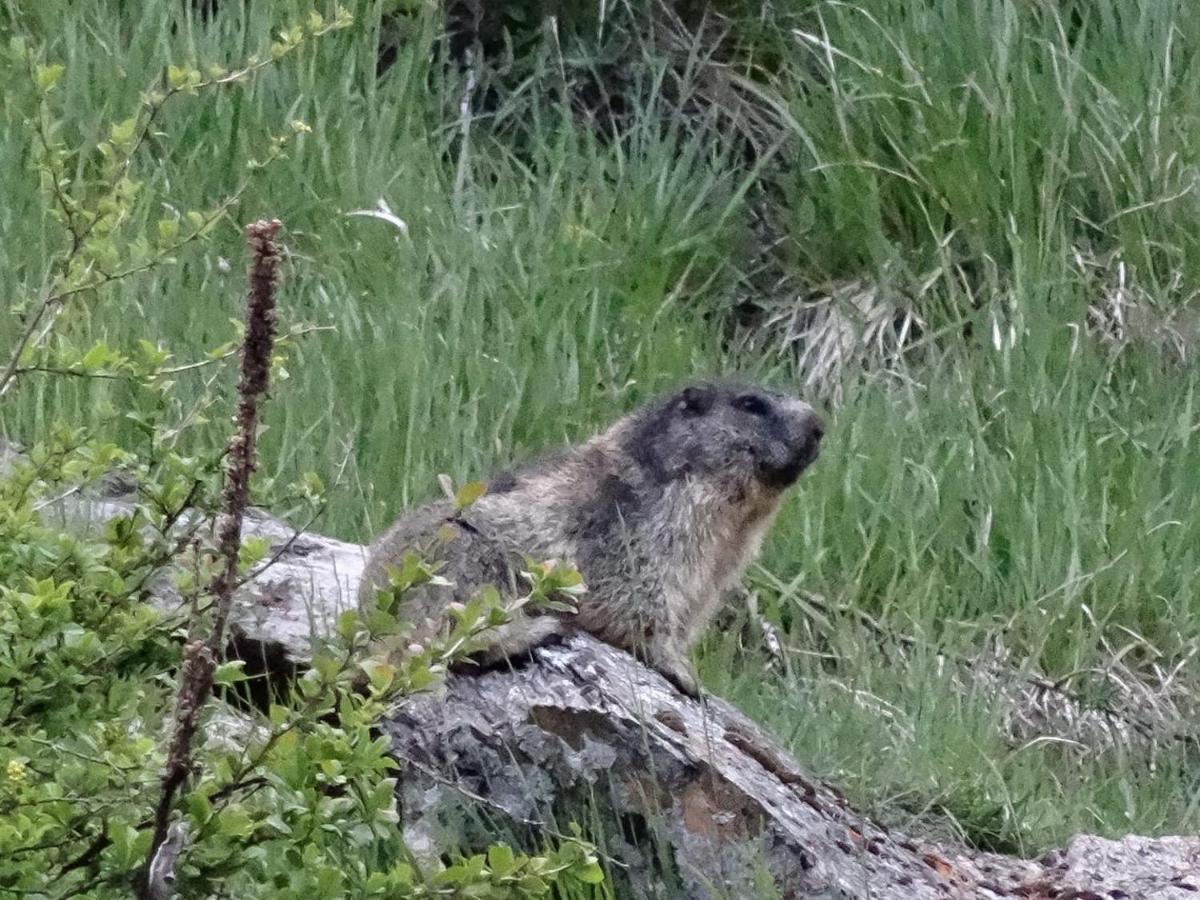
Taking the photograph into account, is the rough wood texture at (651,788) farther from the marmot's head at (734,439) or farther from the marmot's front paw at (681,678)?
the marmot's head at (734,439)

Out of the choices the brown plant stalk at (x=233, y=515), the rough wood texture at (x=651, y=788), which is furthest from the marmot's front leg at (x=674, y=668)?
the brown plant stalk at (x=233, y=515)

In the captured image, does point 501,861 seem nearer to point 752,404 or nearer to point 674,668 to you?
point 674,668

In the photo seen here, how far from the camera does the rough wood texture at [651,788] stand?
3.53 m

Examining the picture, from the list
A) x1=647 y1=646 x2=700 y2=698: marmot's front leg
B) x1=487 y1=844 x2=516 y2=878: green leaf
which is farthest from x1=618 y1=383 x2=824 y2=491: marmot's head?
x1=487 y1=844 x2=516 y2=878: green leaf

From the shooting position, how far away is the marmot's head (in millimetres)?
4672

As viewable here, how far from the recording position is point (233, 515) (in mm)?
2223

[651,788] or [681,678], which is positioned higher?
[651,788]

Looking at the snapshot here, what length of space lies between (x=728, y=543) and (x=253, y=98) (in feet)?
11.2

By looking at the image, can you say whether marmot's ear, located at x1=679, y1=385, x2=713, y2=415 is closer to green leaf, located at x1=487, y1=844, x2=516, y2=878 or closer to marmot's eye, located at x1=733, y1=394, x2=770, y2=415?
marmot's eye, located at x1=733, y1=394, x2=770, y2=415

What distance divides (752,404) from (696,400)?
153 mm

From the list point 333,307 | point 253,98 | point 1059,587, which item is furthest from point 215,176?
point 1059,587

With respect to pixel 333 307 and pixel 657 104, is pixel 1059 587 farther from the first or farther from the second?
pixel 657 104

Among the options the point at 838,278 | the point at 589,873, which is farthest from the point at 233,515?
the point at 838,278

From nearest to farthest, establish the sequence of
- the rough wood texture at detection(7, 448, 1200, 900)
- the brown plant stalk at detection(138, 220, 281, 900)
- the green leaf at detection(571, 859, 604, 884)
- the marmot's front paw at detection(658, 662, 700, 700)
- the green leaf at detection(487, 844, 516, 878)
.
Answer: the brown plant stalk at detection(138, 220, 281, 900) < the green leaf at detection(487, 844, 516, 878) < the green leaf at detection(571, 859, 604, 884) < the rough wood texture at detection(7, 448, 1200, 900) < the marmot's front paw at detection(658, 662, 700, 700)
